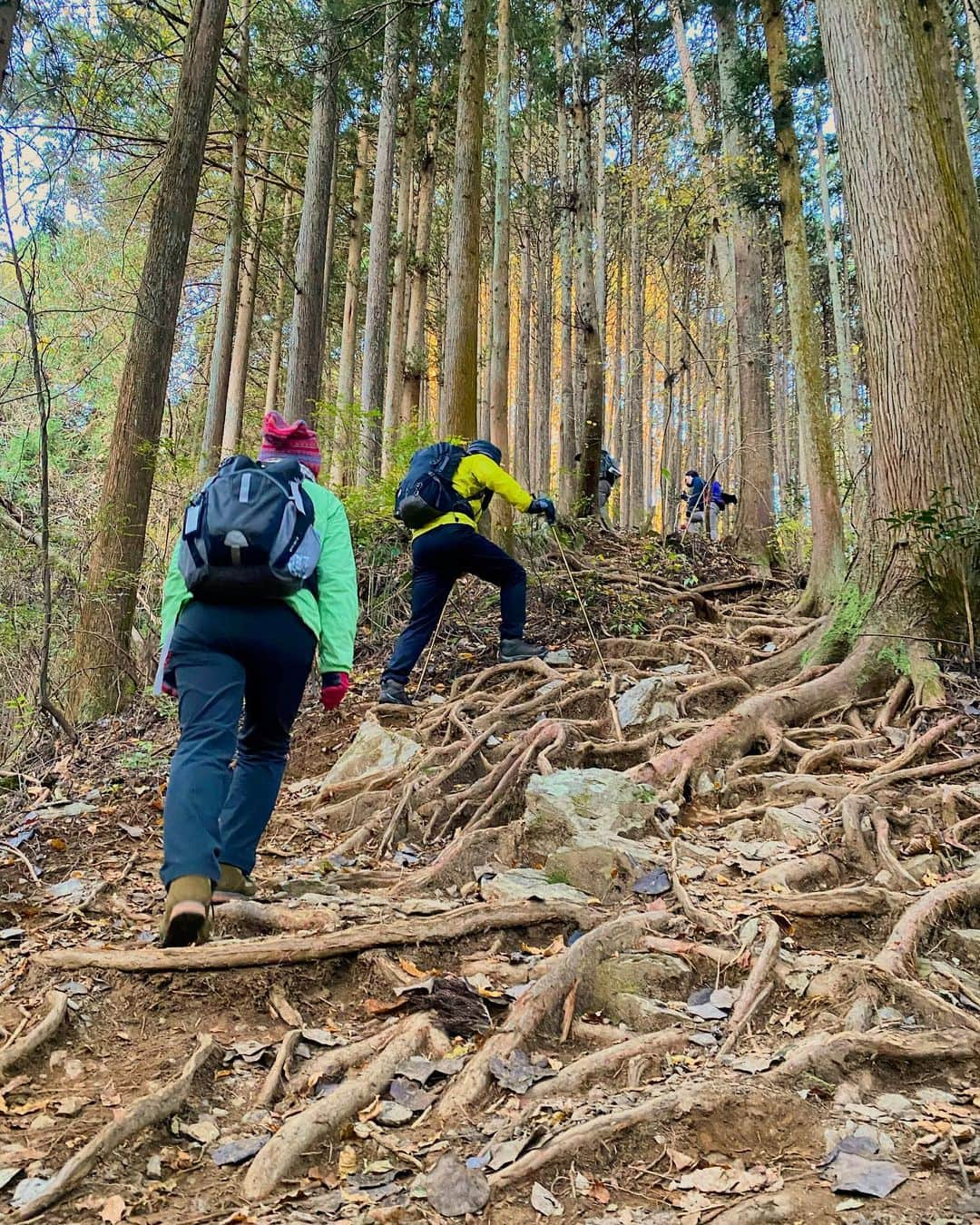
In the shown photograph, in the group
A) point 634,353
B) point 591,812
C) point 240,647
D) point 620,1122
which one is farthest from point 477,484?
point 634,353

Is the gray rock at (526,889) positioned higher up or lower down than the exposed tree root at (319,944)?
higher up

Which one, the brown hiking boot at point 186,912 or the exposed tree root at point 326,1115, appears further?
the brown hiking boot at point 186,912

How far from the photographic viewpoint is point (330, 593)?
127 inches

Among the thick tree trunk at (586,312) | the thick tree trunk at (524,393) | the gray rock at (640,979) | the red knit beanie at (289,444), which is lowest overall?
the gray rock at (640,979)

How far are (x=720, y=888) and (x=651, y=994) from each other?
0.82 m

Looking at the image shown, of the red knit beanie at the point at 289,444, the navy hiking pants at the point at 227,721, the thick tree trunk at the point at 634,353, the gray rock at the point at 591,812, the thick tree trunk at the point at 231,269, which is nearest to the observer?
the navy hiking pants at the point at 227,721

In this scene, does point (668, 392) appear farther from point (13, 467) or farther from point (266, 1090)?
point (266, 1090)

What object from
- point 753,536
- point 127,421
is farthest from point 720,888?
point 753,536

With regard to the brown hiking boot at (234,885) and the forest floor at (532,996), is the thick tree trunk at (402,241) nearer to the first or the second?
the forest floor at (532,996)

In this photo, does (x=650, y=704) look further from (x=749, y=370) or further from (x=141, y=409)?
(x=749, y=370)

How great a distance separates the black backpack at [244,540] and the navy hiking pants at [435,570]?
299 centimetres

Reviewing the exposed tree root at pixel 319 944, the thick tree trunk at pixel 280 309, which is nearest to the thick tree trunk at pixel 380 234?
the thick tree trunk at pixel 280 309

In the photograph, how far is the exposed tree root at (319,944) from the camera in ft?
8.73

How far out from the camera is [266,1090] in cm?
219
